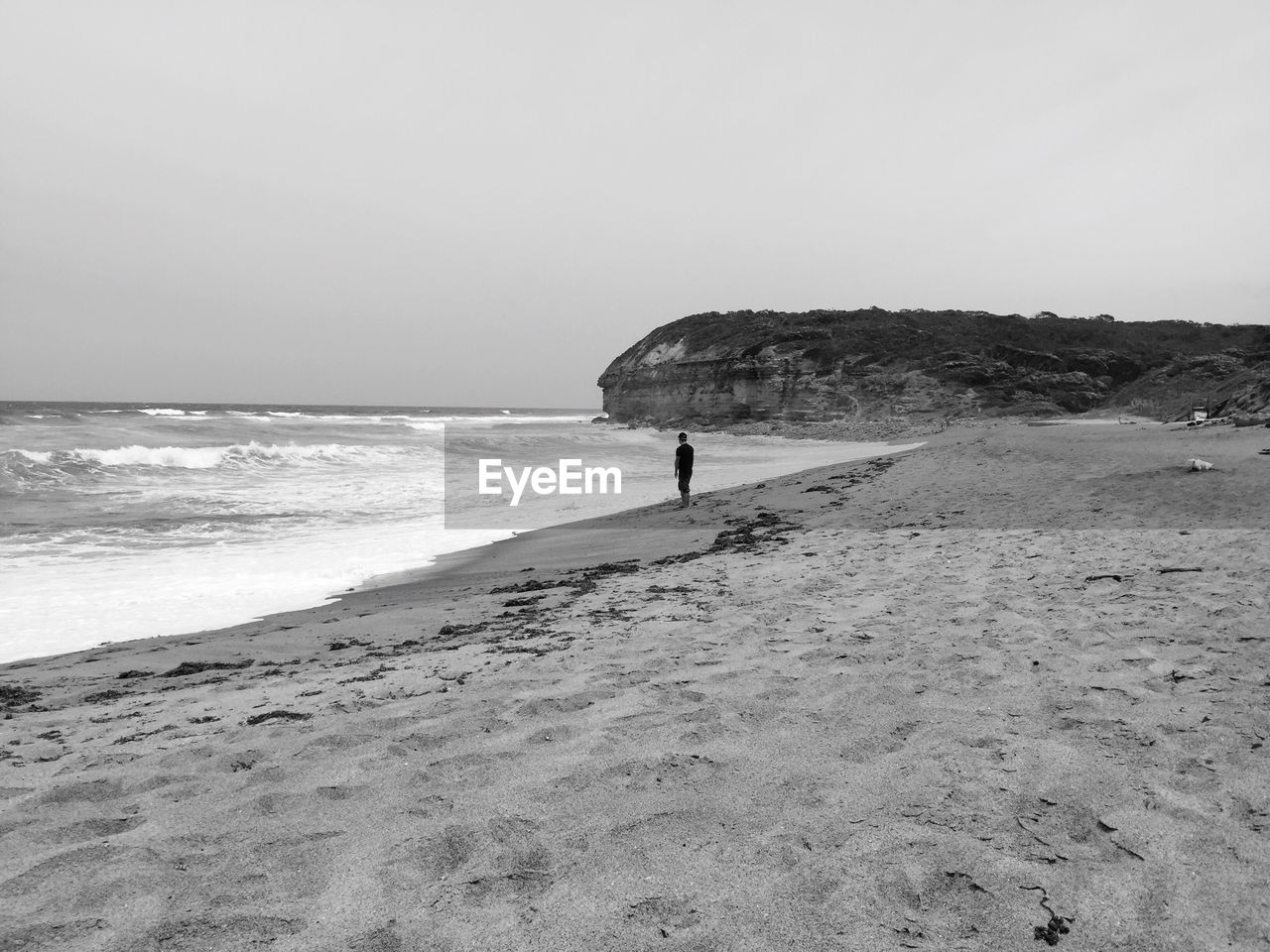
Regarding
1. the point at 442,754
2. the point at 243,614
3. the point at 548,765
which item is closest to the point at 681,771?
the point at 548,765

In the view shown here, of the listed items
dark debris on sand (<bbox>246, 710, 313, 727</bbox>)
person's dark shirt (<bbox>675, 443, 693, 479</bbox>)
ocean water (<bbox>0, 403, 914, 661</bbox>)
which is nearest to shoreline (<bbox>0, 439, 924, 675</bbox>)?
ocean water (<bbox>0, 403, 914, 661</bbox>)

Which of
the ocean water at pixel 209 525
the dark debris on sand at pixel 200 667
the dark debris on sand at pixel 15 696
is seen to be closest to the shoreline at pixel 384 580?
the ocean water at pixel 209 525

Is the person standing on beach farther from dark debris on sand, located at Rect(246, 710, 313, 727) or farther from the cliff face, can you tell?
the cliff face

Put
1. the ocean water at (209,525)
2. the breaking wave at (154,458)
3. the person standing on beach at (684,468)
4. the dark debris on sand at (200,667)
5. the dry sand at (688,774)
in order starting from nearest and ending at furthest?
the dry sand at (688,774) < the dark debris on sand at (200,667) < the ocean water at (209,525) < the person standing on beach at (684,468) < the breaking wave at (154,458)

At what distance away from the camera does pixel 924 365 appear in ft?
168

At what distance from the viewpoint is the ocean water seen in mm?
6977

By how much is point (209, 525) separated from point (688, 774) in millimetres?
11896

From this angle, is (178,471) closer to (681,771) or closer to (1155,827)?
(681,771)

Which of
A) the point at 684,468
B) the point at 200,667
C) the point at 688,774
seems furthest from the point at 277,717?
the point at 684,468

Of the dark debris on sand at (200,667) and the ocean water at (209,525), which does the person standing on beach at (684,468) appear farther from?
the dark debris on sand at (200,667)

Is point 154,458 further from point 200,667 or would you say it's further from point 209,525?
point 200,667

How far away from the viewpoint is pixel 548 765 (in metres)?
2.96

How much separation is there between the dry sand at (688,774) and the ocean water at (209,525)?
1.57 metres

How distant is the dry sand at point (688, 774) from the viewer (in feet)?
6.59
